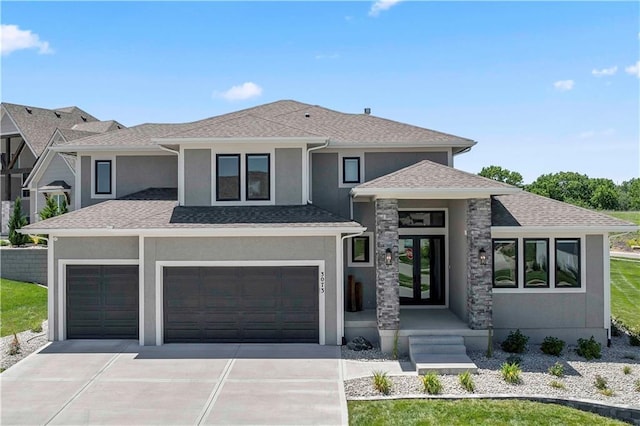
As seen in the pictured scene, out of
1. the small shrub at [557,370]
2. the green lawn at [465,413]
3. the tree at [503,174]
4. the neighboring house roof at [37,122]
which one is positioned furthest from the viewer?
the tree at [503,174]

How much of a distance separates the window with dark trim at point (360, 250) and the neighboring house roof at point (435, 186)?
2.93 m

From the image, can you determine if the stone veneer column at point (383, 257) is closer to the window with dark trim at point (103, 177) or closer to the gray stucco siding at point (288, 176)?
the gray stucco siding at point (288, 176)

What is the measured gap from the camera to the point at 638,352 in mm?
12328

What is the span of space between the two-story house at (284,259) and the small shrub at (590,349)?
2.91 ft

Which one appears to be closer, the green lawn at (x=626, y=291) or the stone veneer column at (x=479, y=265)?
the stone veneer column at (x=479, y=265)

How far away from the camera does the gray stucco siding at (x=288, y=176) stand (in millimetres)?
14062

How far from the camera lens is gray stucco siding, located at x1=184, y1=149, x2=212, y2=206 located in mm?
14055

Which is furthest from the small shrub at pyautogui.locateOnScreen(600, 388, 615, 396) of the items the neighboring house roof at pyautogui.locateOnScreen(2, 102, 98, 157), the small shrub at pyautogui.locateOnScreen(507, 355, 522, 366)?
the neighboring house roof at pyautogui.locateOnScreen(2, 102, 98, 157)

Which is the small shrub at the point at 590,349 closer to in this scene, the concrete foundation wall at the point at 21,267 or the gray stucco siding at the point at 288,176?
the gray stucco siding at the point at 288,176

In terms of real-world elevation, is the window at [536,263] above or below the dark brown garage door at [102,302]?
above

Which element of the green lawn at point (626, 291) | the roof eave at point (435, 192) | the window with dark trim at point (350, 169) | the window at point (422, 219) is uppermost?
the window with dark trim at point (350, 169)

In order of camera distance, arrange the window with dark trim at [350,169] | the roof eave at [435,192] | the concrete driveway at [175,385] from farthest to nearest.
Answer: the window with dark trim at [350,169]
the roof eave at [435,192]
the concrete driveway at [175,385]

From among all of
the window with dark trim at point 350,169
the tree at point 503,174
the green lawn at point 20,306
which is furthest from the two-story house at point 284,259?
the tree at point 503,174

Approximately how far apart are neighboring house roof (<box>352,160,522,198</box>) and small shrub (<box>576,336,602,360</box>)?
14.1ft
